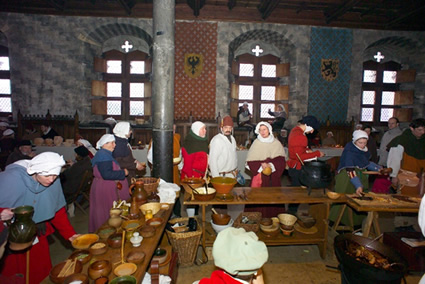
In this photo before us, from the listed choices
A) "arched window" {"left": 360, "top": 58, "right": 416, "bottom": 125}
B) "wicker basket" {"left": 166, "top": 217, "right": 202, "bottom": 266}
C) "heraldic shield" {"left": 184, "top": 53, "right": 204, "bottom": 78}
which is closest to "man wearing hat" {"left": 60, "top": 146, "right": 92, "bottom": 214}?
"wicker basket" {"left": 166, "top": 217, "right": 202, "bottom": 266}

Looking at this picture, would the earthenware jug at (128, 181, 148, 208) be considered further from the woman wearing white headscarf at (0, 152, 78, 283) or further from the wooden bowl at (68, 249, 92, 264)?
the wooden bowl at (68, 249, 92, 264)

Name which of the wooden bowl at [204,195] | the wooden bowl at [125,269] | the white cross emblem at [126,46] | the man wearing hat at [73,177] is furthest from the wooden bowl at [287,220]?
the white cross emblem at [126,46]

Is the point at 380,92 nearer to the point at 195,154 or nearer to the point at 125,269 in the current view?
the point at 195,154

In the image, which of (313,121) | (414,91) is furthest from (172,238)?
(414,91)

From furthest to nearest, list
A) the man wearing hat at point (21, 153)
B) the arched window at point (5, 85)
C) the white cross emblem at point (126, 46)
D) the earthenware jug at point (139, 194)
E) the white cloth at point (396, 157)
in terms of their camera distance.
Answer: the white cross emblem at point (126, 46), the arched window at point (5, 85), the man wearing hat at point (21, 153), the white cloth at point (396, 157), the earthenware jug at point (139, 194)

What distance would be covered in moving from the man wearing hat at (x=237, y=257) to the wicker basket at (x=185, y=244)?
6.51 ft

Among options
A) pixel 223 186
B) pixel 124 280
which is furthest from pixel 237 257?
pixel 223 186

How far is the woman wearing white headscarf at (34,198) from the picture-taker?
7.32 ft

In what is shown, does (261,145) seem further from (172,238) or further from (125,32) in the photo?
(125,32)

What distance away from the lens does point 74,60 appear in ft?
35.2

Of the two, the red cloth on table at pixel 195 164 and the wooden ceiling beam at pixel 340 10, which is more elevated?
the wooden ceiling beam at pixel 340 10

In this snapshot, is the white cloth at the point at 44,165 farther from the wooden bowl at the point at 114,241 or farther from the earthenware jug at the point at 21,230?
the wooden bowl at the point at 114,241

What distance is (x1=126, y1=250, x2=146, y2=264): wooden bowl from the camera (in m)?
2.16

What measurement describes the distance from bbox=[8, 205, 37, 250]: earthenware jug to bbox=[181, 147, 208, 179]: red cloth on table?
117 inches
